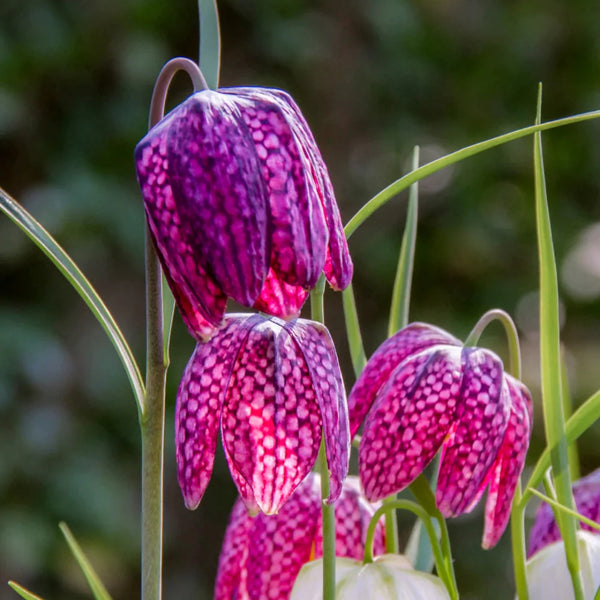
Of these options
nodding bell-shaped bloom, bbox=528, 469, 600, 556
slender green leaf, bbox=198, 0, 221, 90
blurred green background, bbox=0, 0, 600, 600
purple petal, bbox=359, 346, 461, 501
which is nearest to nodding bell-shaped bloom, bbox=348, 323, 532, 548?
purple petal, bbox=359, 346, 461, 501

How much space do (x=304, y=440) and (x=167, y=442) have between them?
5.13 ft

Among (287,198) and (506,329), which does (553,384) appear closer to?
(506,329)

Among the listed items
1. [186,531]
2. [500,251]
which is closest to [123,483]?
[186,531]

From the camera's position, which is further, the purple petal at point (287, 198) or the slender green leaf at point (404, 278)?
the slender green leaf at point (404, 278)

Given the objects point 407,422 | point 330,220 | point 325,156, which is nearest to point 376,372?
→ point 407,422

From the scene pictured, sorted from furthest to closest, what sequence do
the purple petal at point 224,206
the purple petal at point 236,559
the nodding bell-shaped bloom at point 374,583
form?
the purple petal at point 236,559, the nodding bell-shaped bloom at point 374,583, the purple petal at point 224,206

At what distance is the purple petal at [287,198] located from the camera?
0.48 metres

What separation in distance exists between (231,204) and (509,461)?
268mm

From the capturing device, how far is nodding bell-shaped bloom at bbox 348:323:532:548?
583 mm

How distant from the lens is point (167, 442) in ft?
6.74

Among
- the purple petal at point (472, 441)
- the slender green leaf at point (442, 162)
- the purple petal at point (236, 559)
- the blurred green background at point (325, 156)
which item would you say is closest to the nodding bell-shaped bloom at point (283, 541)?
the purple petal at point (236, 559)

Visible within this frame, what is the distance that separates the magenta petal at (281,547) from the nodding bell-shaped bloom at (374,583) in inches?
2.6

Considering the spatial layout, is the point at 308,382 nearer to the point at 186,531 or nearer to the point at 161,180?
the point at 161,180

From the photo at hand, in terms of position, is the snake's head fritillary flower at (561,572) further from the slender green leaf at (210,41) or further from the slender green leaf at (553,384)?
the slender green leaf at (210,41)
